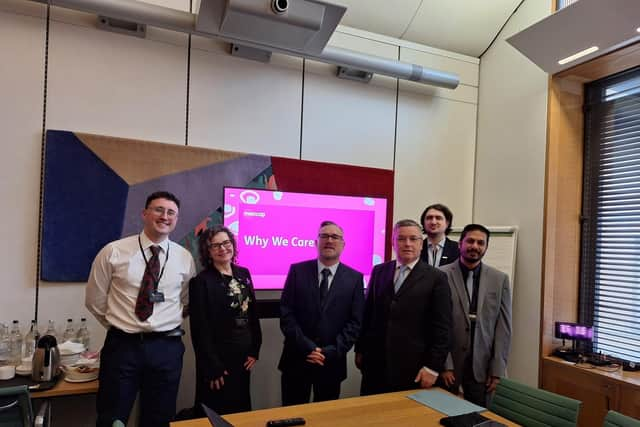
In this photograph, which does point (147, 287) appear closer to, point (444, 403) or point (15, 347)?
point (15, 347)

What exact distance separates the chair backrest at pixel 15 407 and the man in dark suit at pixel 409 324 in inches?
74.6


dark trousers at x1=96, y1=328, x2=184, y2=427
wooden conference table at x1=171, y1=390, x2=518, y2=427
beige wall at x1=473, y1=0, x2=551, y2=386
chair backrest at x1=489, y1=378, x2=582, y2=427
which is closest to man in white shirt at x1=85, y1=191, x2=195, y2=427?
dark trousers at x1=96, y1=328, x2=184, y2=427

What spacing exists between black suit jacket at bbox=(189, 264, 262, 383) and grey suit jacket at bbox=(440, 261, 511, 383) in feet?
4.77

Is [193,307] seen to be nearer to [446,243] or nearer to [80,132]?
[80,132]

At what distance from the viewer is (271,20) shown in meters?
2.94

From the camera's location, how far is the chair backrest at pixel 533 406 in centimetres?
206

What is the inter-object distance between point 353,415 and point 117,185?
95.2 inches

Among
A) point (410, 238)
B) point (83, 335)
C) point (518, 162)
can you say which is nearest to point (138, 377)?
point (83, 335)

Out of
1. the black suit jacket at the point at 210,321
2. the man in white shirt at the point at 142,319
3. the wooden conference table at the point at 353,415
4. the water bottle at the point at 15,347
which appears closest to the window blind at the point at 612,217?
the wooden conference table at the point at 353,415

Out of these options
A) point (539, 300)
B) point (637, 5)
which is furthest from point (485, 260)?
point (637, 5)

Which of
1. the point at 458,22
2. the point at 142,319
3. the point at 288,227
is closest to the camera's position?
the point at 142,319

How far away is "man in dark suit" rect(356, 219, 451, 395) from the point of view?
2514 mm

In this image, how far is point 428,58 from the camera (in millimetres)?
4383

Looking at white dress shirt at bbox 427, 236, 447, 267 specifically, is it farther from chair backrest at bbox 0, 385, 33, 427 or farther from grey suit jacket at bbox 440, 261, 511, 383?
chair backrest at bbox 0, 385, 33, 427
